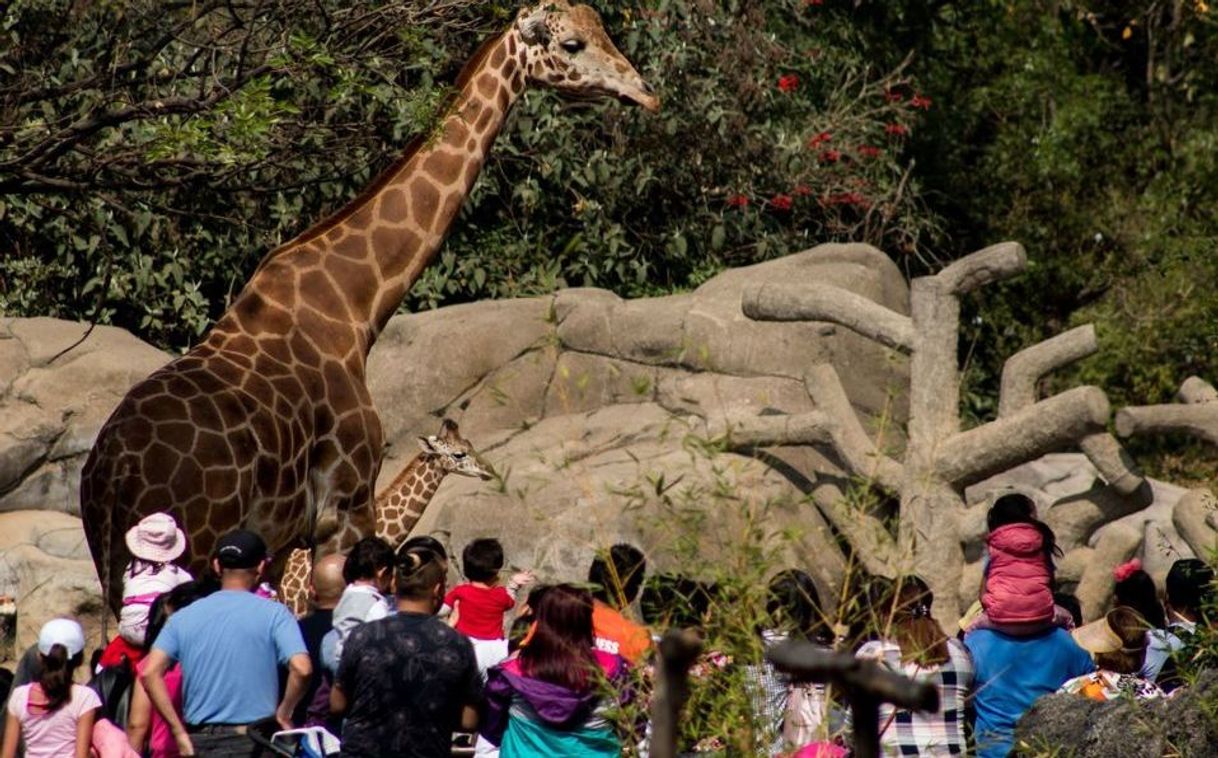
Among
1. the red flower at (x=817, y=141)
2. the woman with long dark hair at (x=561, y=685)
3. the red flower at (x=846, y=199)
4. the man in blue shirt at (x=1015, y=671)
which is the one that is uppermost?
the red flower at (x=817, y=141)

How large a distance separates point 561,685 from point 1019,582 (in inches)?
66.3

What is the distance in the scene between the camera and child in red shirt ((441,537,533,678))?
7418mm

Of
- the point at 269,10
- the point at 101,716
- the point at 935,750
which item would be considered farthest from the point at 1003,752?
the point at 269,10

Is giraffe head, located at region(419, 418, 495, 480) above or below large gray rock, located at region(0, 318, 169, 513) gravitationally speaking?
above

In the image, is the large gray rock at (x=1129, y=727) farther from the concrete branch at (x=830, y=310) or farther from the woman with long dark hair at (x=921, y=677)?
the concrete branch at (x=830, y=310)

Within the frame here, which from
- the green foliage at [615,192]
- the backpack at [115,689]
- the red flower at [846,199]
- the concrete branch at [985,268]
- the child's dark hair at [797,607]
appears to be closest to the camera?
the child's dark hair at [797,607]

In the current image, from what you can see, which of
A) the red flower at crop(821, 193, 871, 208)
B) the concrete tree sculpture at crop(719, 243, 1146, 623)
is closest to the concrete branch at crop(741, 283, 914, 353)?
the concrete tree sculpture at crop(719, 243, 1146, 623)

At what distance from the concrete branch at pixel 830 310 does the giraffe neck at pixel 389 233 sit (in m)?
2.23

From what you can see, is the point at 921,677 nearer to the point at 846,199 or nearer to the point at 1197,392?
the point at 1197,392

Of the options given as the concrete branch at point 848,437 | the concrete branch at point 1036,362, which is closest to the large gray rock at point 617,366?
the concrete branch at point 848,437

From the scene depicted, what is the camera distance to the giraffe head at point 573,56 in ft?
33.5

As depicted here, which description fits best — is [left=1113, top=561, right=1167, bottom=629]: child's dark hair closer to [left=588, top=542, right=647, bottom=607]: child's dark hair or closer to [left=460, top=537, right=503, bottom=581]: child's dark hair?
[left=588, top=542, right=647, bottom=607]: child's dark hair

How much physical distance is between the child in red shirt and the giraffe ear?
351 cm

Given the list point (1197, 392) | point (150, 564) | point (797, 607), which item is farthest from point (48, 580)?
point (1197, 392)
